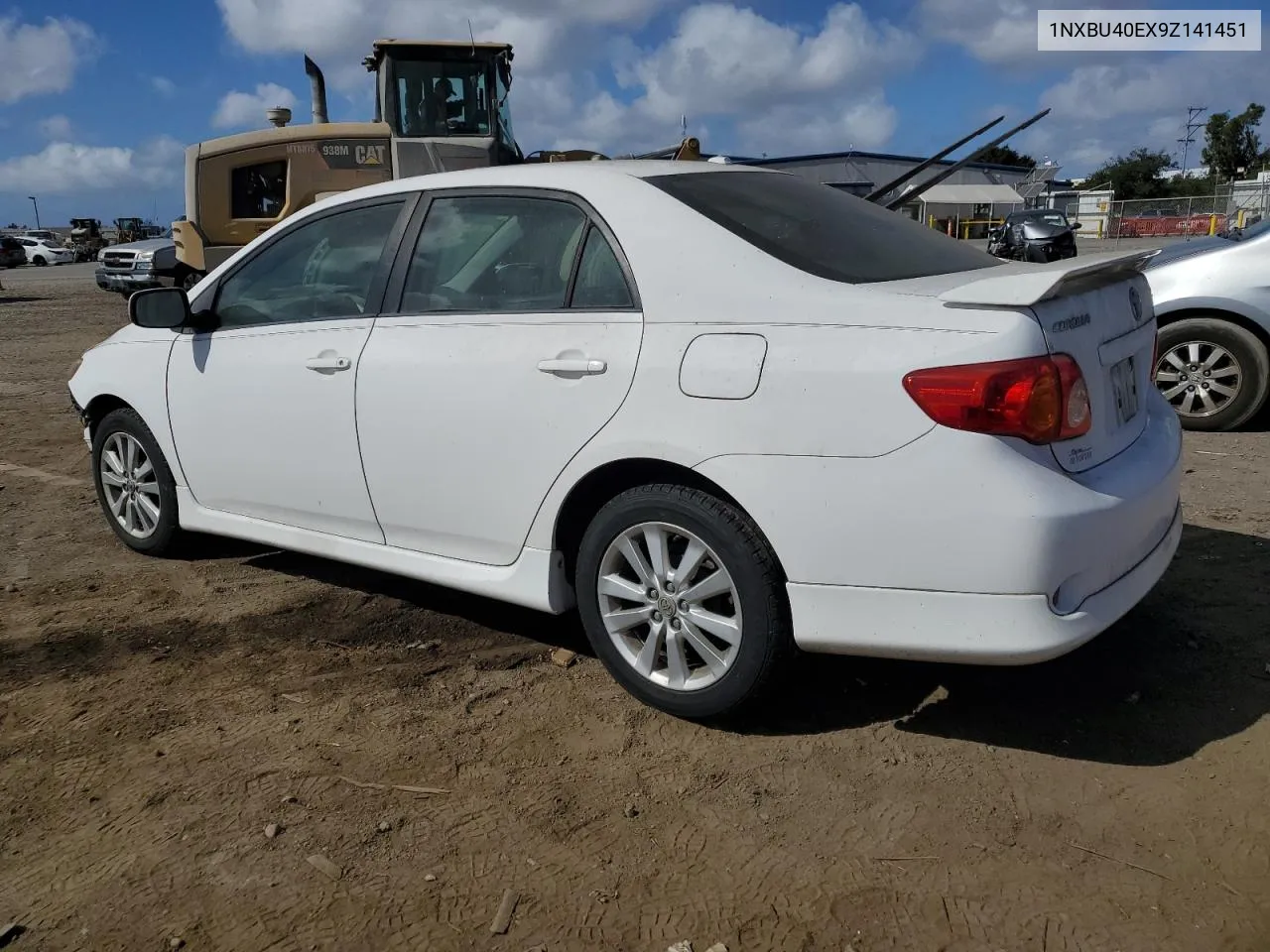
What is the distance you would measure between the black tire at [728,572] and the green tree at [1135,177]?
267 ft

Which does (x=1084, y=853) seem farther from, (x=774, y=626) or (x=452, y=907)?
(x=452, y=907)

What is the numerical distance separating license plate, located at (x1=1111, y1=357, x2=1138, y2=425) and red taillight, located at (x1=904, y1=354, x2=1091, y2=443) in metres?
0.46

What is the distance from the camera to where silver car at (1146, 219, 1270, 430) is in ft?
22.5

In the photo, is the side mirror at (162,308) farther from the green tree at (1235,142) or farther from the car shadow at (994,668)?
the green tree at (1235,142)

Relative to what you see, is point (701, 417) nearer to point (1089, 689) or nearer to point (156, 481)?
point (1089, 689)

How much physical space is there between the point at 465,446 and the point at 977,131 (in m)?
3.28

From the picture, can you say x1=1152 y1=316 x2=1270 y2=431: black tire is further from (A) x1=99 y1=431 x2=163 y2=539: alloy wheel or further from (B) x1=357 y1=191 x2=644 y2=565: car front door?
(A) x1=99 y1=431 x2=163 y2=539: alloy wheel

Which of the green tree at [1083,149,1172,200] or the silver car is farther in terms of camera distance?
the green tree at [1083,149,1172,200]

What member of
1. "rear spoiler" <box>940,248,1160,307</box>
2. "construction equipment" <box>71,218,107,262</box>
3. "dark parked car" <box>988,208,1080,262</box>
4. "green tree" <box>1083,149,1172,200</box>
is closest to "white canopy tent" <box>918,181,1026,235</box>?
"green tree" <box>1083,149,1172,200</box>

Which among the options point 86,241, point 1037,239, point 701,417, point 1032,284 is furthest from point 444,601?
point 86,241

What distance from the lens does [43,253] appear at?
162 feet

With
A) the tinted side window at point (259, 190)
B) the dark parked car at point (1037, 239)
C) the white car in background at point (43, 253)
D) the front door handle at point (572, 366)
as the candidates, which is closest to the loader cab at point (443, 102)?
the tinted side window at point (259, 190)

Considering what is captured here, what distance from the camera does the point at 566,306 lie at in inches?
132

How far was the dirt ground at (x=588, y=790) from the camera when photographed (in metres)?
2.43
